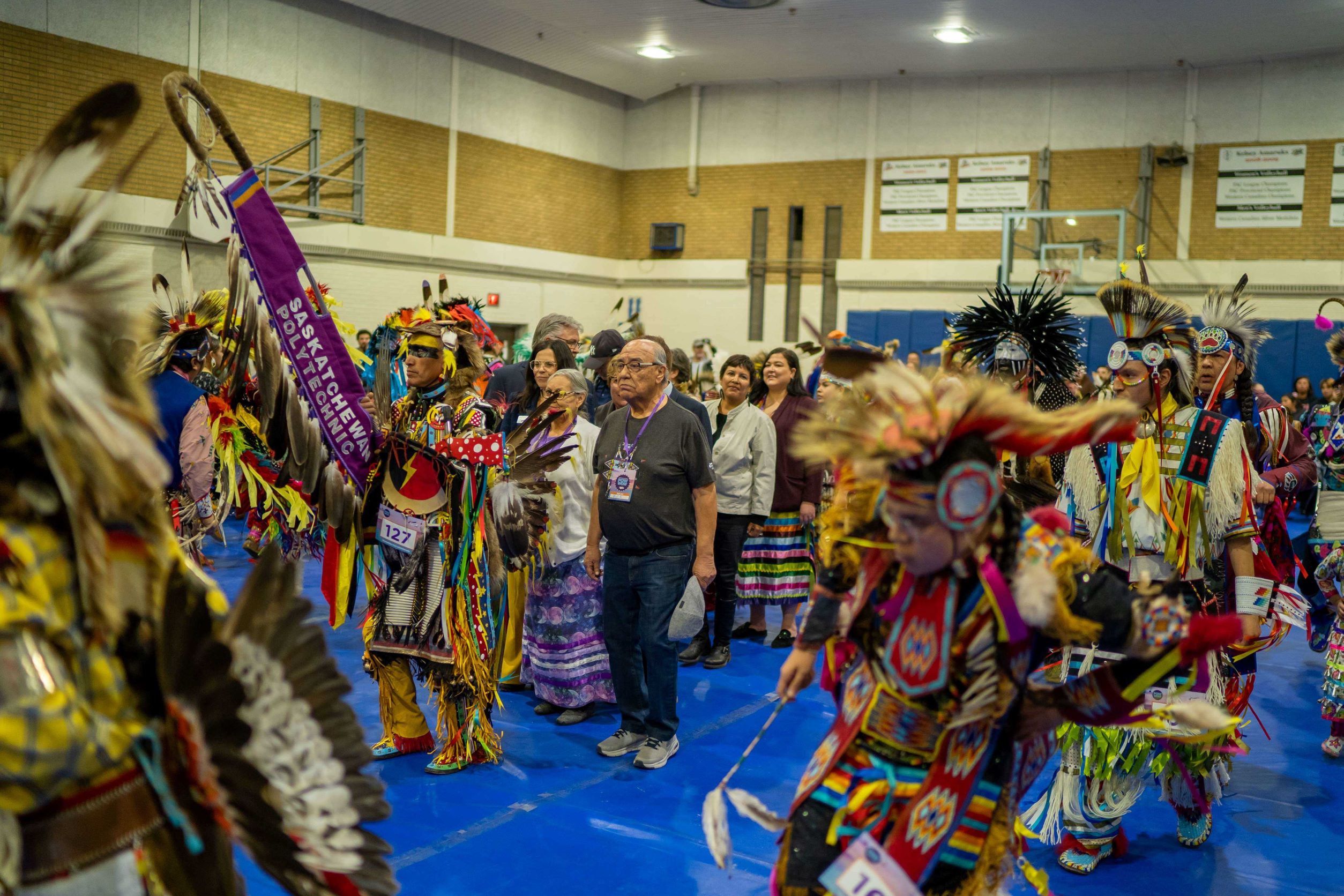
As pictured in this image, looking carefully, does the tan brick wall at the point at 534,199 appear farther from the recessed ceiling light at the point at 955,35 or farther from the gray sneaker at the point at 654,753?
the gray sneaker at the point at 654,753

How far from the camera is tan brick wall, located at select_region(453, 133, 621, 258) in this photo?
15055 mm

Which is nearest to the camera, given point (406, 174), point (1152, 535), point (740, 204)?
point (1152, 535)

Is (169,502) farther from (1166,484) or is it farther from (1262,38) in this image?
(1262,38)

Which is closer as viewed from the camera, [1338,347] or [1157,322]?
[1157,322]

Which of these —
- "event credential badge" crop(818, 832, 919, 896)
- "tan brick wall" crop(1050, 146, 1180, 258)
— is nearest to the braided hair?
"event credential badge" crop(818, 832, 919, 896)

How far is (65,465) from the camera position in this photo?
4.54ft

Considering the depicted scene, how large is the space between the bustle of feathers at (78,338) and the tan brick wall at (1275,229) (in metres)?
15.0

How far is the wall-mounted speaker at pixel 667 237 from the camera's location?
17312 mm

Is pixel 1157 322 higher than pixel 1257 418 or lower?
higher

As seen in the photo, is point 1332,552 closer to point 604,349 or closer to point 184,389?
point 604,349

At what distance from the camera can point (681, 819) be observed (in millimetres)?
3777

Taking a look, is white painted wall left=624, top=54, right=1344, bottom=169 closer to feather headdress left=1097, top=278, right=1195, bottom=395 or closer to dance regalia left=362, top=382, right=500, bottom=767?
feather headdress left=1097, top=278, right=1195, bottom=395

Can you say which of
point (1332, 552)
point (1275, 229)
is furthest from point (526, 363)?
point (1275, 229)

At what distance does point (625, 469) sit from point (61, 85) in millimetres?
9228
